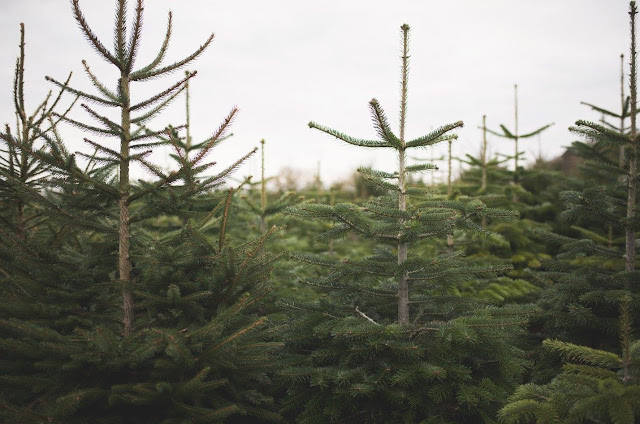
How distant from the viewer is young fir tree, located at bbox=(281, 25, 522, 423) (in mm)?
3086

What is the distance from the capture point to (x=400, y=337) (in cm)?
333

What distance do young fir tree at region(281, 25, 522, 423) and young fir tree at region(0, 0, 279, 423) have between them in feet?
1.98

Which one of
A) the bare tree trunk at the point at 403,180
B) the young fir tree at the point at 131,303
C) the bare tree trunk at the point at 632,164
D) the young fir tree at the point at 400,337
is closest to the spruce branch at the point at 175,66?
the young fir tree at the point at 131,303

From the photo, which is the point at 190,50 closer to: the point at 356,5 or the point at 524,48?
the point at 356,5

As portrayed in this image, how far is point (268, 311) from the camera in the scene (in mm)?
5613

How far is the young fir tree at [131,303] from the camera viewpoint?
2559 millimetres

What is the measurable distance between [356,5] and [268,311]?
7.16 m

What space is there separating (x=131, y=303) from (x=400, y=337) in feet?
8.01

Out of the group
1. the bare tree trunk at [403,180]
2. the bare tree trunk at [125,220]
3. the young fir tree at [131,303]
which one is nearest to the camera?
the young fir tree at [131,303]

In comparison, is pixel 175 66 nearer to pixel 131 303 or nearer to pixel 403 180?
pixel 131 303

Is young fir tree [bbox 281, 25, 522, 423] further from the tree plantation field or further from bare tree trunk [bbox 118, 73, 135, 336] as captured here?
bare tree trunk [bbox 118, 73, 135, 336]

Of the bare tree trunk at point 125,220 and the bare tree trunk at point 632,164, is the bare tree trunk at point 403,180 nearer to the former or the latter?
the bare tree trunk at point 125,220

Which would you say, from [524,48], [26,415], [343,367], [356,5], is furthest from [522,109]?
[26,415]

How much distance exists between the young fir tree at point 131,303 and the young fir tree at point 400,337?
23.7 inches
